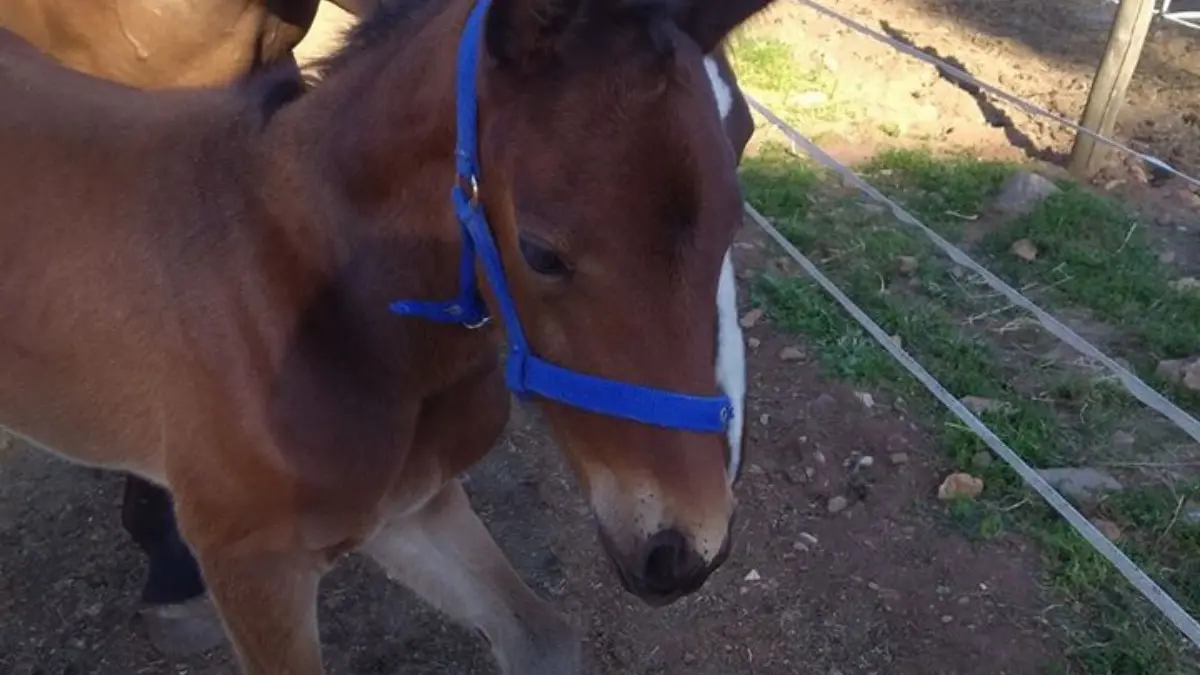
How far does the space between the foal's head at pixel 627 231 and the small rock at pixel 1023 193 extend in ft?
11.7

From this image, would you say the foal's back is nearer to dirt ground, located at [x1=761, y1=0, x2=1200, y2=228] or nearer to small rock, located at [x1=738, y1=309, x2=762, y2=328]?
small rock, located at [x1=738, y1=309, x2=762, y2=328]

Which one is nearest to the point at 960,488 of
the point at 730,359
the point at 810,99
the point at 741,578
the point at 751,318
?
Result: the point at 741,578

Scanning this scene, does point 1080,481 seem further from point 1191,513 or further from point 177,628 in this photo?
point 177,628

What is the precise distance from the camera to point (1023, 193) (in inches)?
198

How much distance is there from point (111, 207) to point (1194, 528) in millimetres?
2754

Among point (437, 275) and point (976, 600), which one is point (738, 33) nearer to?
point (437, 275)

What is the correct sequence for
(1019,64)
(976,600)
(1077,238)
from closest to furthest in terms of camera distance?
(976,600) < (1077,238) < (1019,64)

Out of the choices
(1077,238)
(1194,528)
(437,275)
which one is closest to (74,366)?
(437,275)

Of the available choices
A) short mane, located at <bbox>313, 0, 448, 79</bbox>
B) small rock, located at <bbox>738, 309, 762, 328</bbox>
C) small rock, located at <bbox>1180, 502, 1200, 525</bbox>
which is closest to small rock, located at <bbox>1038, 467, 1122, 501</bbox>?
small rock, located at <bbox>1180, 502, 1200, 525</bbox>

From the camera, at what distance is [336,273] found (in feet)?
6.98

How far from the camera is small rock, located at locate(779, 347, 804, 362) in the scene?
409cm

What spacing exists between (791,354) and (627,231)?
2.60 metres

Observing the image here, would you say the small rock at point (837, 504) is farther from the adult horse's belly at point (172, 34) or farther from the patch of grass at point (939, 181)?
the adult horse's belly at point (172, 34)

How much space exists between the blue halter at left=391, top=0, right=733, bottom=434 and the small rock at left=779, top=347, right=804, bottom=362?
2328mm
